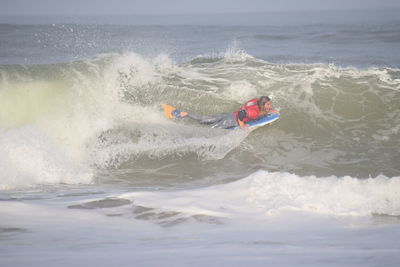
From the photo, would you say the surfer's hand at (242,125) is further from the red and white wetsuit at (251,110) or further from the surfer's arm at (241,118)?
the red and white wetsuit at (251,110)

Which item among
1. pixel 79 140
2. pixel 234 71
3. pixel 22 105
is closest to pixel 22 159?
pixel 79 140

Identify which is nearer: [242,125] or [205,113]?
[242,125]

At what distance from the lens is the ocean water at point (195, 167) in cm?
373

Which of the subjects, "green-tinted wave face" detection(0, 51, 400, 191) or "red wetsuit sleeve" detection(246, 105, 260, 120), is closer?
"green-tinted wave face" detection(0, 51, 400, 191)

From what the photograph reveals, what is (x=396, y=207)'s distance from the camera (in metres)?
5.35

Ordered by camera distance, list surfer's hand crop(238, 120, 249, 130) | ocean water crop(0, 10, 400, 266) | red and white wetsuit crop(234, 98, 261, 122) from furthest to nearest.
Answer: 1. red and white wetsuit crop(234, 98, 261, 122)
2. surfer's hand crop(238, 120, 249, 130)
3. ocean water crop(0, 10, 400, 266)

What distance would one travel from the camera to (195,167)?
8.34 m

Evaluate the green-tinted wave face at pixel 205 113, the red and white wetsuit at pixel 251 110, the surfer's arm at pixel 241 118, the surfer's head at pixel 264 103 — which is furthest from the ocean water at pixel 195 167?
the surfer's head at pixel 264 103

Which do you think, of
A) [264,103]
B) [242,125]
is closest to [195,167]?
[242,125]

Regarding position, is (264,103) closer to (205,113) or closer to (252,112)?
(252,112)

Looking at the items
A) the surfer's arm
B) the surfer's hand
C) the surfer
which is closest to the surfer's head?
the surfer

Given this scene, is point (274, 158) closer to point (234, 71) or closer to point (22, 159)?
point (22, 159)

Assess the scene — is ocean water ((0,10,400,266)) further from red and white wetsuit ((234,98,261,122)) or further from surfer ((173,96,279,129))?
red and white wetsuit ((234,98,261,122))

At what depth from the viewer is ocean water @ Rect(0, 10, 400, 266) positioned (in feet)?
12.2
